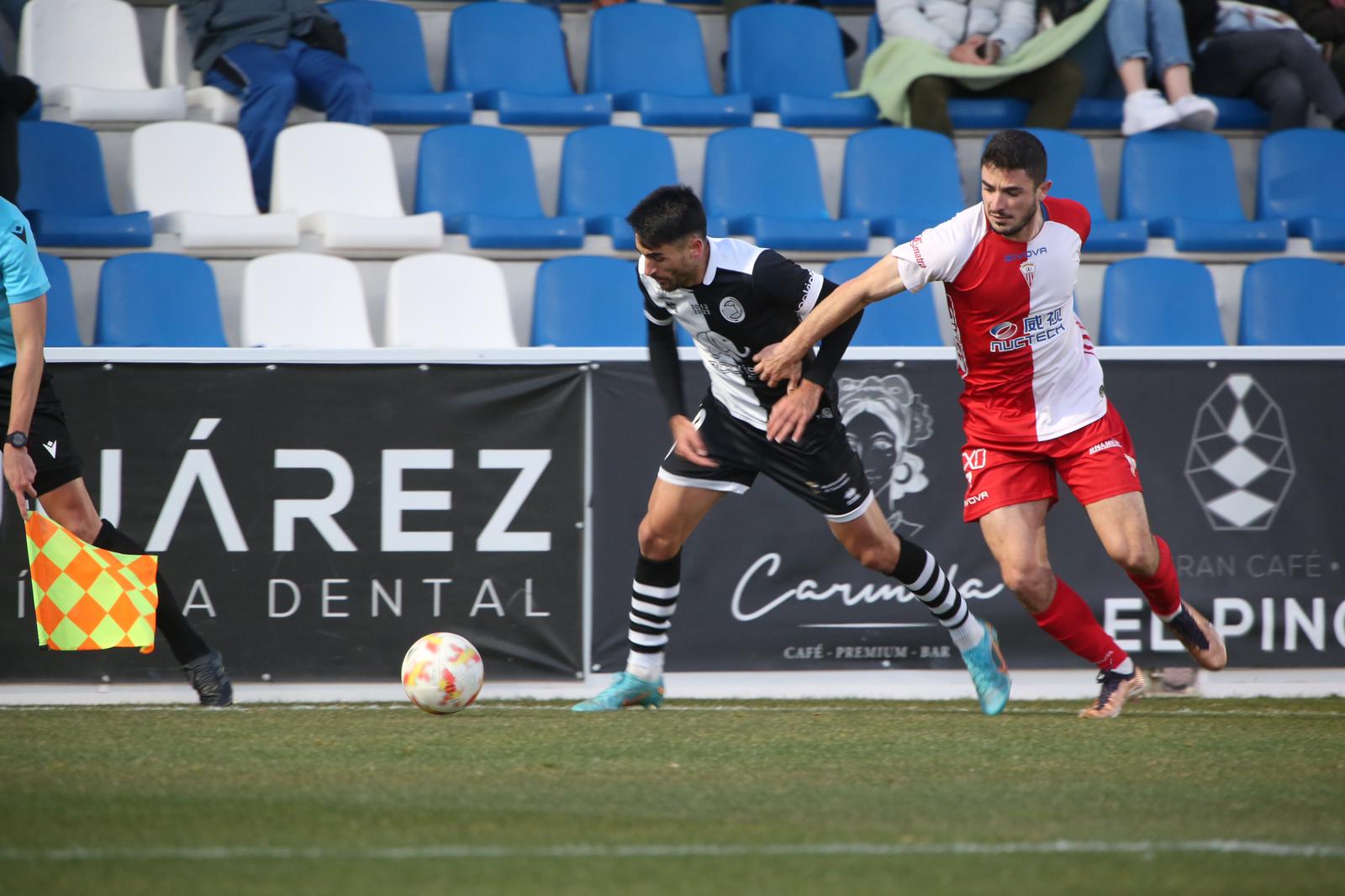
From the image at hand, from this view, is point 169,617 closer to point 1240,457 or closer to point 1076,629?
point 1076,629

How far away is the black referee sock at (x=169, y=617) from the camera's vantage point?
18.4 feet

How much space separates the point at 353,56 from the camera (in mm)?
9500

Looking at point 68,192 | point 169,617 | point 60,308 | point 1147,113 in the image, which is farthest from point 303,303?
point 1147,113

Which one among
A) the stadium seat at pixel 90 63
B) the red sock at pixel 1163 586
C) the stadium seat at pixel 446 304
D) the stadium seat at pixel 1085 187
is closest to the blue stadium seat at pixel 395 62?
the stadium seat at pixel 90 63

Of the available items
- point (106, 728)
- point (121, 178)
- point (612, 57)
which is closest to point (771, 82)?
point (612, 57)

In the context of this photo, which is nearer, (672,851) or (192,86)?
(672,851)

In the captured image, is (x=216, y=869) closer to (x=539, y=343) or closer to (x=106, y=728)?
(x=106, y=728)

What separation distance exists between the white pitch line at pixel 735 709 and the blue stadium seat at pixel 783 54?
199 inches

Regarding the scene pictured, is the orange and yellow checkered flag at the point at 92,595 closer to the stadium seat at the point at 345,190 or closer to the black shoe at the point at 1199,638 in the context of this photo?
the stadium seat at the point at 345,190

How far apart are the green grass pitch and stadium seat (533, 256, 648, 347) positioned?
2.88 metres

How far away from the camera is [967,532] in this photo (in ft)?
22.3

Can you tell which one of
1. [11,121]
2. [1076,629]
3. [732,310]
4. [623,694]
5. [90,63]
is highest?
[90,63]

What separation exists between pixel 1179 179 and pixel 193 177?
608 cm

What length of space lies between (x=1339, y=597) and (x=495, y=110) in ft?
18.5
